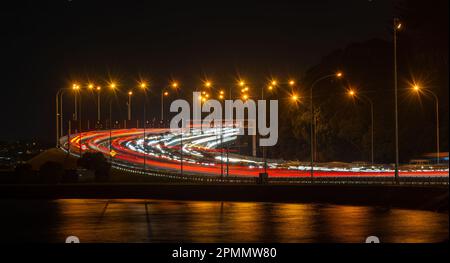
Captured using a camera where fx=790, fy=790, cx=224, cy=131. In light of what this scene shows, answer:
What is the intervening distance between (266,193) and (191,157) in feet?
179

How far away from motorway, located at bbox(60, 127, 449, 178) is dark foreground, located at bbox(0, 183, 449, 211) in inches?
695

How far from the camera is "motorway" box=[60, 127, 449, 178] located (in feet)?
236

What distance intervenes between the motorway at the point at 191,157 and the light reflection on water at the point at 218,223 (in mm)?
27956

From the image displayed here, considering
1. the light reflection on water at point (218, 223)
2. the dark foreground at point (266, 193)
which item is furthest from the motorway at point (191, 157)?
the light reflection on water at point (218, 223)

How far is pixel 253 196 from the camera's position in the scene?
1657 inches

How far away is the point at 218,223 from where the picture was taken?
26.7 meters

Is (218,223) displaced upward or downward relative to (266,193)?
Answer: downward

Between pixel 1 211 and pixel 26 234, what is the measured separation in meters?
11.6

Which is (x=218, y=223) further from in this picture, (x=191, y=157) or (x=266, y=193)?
(x=191, y=157)

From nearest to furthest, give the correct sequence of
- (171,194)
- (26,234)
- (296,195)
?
(26,234)
(296,195)
(171,194)

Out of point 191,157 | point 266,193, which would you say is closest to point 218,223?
point 266,193

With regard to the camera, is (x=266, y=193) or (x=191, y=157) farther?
(x=191, y=157)
